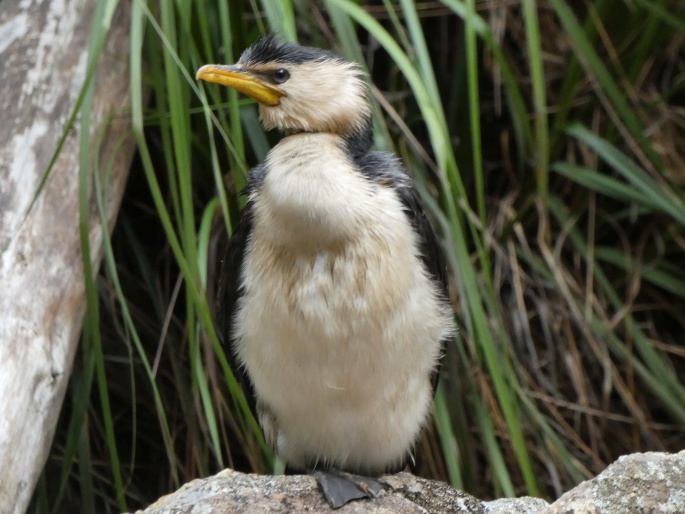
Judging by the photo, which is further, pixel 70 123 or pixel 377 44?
pixel 377 44

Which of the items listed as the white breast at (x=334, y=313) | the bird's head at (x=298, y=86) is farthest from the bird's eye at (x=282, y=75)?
the white breast at (x=334, y=313)

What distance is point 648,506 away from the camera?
134 centimetres

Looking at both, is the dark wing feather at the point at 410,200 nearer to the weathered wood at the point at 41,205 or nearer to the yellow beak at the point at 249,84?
the yellow beak at the point at 249,84

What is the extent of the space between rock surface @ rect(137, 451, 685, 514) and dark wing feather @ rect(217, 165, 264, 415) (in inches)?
13.5

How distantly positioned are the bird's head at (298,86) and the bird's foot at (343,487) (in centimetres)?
58

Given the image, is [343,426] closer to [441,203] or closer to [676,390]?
[441,203]

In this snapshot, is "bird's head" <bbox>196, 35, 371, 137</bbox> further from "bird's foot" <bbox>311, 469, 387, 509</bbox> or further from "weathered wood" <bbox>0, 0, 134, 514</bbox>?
"bird's foot" <bbox>311, 469, 387, 509</bbox>

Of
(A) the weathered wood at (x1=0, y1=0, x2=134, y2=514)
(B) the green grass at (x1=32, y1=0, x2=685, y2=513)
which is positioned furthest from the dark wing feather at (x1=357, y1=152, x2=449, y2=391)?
(A) the weathered wood at (x1=0, y1=0, x2=134, y2=514)

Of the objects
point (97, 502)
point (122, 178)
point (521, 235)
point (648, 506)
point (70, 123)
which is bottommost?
point (97, 502)

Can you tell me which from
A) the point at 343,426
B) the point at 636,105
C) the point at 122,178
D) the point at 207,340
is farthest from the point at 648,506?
the point at 636,105

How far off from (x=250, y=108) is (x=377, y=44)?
52 cm

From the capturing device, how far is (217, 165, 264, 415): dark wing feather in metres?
1.80

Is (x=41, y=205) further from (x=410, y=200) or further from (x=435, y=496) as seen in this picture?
(x=435, y=496)

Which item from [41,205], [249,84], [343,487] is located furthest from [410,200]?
[41,205]
